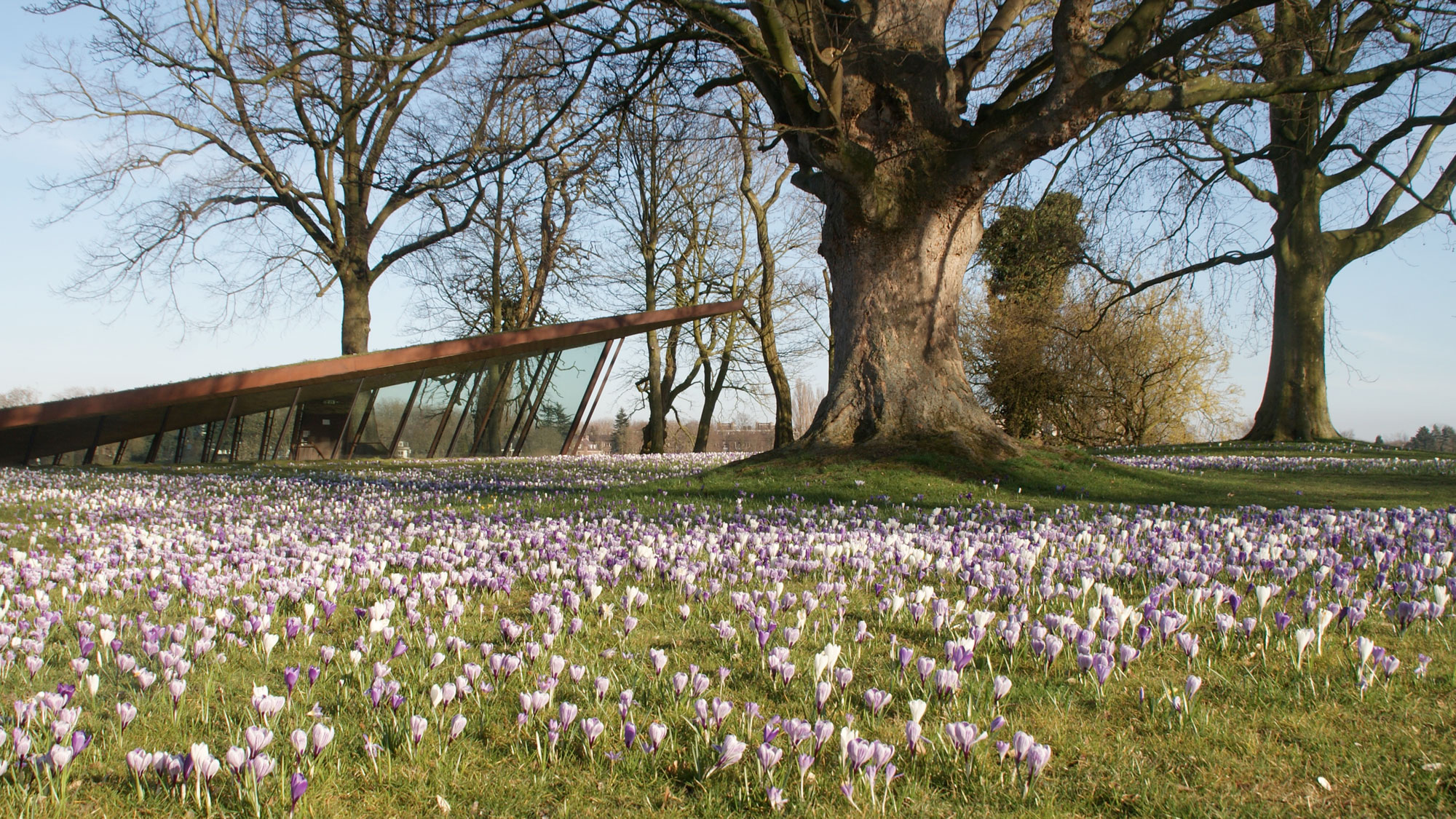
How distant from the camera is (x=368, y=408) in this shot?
25.8 meters

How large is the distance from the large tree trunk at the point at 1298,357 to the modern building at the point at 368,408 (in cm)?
1529

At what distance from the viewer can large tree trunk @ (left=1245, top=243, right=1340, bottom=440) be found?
21.9 meters

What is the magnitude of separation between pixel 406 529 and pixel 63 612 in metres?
2.56

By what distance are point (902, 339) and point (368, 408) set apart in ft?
65.1

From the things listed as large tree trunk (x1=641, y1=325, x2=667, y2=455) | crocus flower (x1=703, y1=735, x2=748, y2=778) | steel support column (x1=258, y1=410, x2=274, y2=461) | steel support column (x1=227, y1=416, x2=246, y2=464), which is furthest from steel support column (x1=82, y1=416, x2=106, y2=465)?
crocus flower (x1=703, y1=735, x2=748, y2=778)

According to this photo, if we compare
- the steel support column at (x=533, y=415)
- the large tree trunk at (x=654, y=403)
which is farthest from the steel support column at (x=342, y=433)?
the large tree trunk at (x=654, y=403)

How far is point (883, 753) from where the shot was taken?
207 centimetres

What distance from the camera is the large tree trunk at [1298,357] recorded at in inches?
862

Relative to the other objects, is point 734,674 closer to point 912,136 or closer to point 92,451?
point 912,136

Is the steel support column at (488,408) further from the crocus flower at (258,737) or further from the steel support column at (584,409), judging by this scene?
the crocus flower at (258,737)

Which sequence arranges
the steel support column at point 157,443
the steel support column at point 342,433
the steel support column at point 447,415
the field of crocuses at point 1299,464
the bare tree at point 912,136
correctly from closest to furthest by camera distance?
the bare tree at point 912,136, the field of crocuses at point 1299,464, the steel support column at point 157,443, the steel support column at point 342,433, the steel support column at point 447,415

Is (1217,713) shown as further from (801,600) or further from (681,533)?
(681,533)

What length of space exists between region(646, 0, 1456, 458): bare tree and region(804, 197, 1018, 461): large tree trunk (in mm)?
22

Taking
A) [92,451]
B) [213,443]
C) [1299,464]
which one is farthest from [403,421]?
[1299,464]
